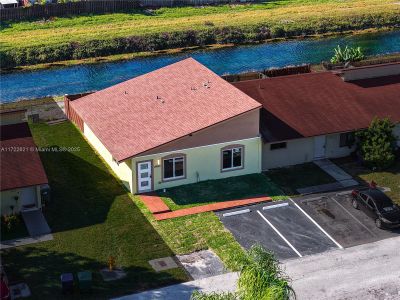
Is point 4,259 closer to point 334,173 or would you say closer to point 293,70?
point 334,173

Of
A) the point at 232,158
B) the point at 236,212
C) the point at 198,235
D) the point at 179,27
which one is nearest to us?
the point at 198,235

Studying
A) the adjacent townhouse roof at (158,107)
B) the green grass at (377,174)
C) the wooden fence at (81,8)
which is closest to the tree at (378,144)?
the green grass at (377,174)

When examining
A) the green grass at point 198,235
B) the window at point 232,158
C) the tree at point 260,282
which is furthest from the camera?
the window at point 232,158

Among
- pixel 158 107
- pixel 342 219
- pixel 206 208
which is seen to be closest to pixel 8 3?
pixel 158 107

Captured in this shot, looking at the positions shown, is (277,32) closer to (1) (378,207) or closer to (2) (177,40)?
(2) (177,40)

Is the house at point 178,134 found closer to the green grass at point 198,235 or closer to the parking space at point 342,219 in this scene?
the green grass at point 198,235

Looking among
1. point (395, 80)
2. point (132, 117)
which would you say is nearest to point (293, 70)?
point (395, 80)
